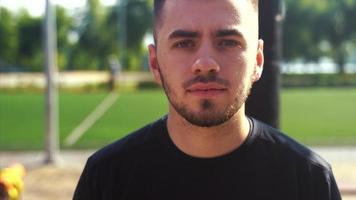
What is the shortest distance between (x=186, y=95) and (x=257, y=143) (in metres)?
0.32

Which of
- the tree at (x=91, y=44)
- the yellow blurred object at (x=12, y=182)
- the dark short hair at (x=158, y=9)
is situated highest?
the tree at (x=91, y=44)

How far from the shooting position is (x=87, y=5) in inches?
2803

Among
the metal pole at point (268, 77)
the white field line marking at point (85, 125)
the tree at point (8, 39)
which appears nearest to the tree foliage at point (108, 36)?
the tree at point (8, 39)

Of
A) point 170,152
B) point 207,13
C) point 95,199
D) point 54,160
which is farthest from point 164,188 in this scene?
point 54,160

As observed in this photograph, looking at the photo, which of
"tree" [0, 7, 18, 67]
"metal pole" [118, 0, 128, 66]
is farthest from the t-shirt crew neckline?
"metal pole" [118, 0, 128, 66]

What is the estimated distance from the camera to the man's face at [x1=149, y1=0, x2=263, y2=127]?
5.59ft

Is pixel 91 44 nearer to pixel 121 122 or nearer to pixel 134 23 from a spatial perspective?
pixel 134 23

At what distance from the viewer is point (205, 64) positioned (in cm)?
169

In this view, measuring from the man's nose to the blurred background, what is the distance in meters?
2.56

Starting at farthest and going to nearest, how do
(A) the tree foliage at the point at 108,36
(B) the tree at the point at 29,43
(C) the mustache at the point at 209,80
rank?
(A) the tree foliage at the point at 108,36, (B) the tree at the point at 29,43, (C) the mustache at the point at 209,80

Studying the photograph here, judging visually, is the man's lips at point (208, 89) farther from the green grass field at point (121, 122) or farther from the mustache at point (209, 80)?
the green grass field at point (121, 122)

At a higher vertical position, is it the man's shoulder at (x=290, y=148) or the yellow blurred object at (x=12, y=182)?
the man's shoulder at (x=290, y=148)

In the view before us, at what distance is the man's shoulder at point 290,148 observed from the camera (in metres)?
1.87

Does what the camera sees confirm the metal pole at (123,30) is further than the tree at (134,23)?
No
